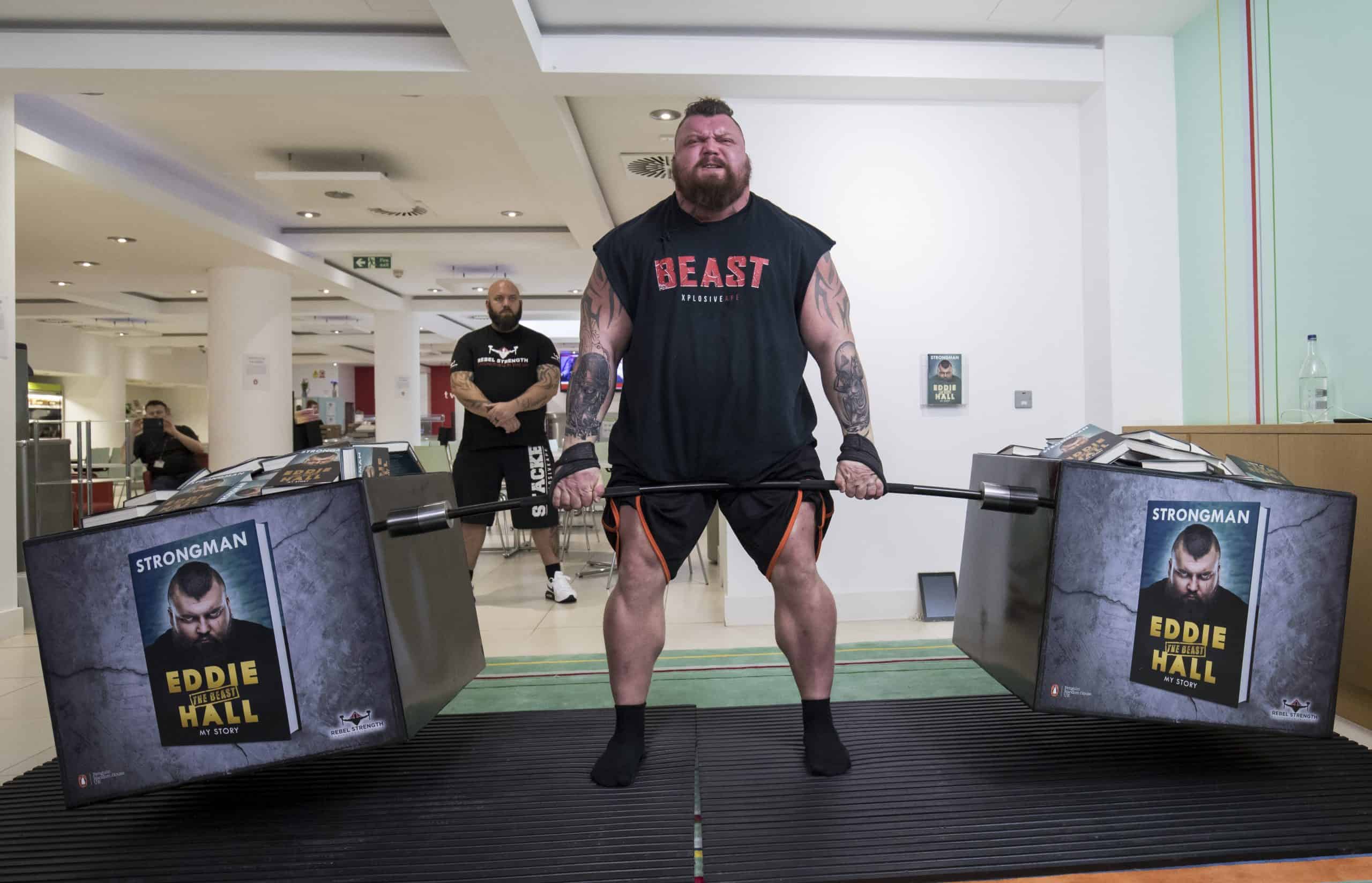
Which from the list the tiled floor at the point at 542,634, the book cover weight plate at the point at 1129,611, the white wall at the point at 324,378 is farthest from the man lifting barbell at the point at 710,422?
the white wall at the point at 324,378

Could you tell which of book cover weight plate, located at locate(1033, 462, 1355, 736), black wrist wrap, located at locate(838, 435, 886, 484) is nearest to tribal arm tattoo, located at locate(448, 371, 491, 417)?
black wrist wrap, located at locate(838, 435, 886, 484)

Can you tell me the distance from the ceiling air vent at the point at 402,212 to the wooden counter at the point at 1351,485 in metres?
6.21

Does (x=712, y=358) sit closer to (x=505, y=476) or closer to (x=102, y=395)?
(x=505, y=476)

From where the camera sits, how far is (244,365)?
746 centimetres

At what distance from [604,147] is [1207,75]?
11.1ft

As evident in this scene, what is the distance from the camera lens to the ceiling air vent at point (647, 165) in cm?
530

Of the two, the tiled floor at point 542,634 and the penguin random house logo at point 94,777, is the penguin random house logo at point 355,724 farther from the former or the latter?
the tiled floor at point 542,634

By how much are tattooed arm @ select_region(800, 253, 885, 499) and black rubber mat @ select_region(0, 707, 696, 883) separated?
865 mm

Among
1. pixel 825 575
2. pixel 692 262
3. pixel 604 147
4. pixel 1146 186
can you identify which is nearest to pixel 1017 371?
pixel 1146 186

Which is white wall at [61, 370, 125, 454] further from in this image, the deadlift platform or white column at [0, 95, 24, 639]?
the deadlift platform

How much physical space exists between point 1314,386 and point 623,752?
2647 millimetres

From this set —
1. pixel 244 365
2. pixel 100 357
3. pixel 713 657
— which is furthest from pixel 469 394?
pixel 100 357

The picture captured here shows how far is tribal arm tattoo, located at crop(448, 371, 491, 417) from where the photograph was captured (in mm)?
3754

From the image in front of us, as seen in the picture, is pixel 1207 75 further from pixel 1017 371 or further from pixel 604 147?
pixel 604 147
